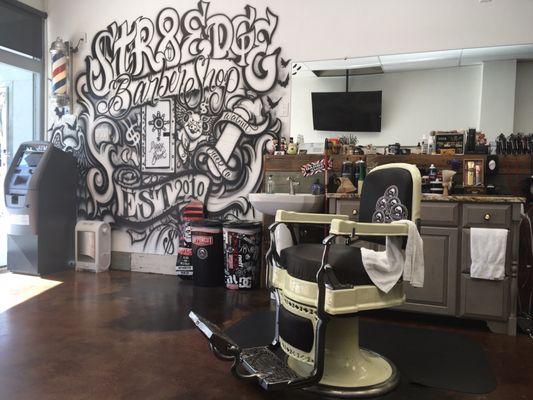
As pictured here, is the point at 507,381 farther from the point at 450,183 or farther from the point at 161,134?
the point at 161,134

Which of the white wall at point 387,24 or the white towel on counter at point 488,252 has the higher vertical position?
the white wall at point 387,24

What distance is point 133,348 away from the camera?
2520mm

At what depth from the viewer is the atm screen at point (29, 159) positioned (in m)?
4.48

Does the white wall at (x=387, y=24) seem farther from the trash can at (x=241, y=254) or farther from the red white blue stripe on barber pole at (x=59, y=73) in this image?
the trash can at (x=241, y=254)

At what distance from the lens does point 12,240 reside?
448 centimetres

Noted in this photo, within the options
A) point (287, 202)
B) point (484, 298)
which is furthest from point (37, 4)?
point (484, 298)

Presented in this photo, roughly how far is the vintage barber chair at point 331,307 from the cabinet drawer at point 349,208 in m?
0.97

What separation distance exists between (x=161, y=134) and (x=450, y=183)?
9.64 feet

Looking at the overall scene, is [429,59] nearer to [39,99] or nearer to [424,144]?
[424,144]

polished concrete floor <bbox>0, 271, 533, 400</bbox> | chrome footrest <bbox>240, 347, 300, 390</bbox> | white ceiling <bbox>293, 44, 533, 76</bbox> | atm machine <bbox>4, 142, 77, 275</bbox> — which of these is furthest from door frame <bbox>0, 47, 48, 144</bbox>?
chrome footrest <bbox>240, 347, 300, 390</bbox>

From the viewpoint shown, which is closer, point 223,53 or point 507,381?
point 507,381

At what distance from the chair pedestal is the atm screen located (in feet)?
12.2

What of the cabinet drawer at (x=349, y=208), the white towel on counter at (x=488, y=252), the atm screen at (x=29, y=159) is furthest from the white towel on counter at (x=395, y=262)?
the atm screen at (x=29, y=159)

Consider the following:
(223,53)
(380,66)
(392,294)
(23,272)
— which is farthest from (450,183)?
(23,272)
